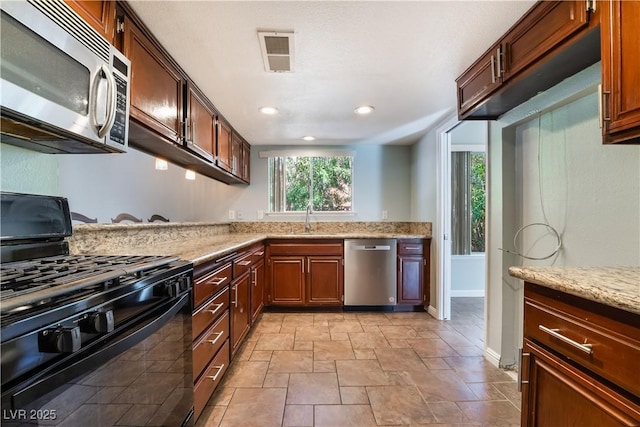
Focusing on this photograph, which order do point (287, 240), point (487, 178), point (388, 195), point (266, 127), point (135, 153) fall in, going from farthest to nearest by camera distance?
point (388, 195) < point (287, 240) < point (266, 127) < point (487, 178) < point (135, 153)

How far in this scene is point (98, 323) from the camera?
0.80 metres

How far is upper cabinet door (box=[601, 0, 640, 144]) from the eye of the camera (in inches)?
36.9

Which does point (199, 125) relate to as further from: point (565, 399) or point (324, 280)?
point (565, 399)

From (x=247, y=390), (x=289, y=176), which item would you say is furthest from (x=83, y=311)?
(x=289, y=176)

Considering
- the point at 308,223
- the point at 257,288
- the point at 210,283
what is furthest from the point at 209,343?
the point at 308,223

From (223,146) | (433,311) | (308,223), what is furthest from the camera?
(308,223)

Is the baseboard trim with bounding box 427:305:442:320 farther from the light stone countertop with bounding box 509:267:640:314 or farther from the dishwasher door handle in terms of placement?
the light stone countertop with bounding box 509:267:640:314

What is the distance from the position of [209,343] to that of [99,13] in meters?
1.63

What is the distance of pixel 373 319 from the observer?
3.24m

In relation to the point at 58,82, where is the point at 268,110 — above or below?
above

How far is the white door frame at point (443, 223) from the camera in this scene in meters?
3.08

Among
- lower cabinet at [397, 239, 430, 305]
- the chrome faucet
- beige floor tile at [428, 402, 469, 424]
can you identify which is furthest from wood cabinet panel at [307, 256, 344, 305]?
beige floor tile at [428, 402, 469, 424]

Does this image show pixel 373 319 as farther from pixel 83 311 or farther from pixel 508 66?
pixel 83 311

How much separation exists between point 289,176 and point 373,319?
7.14 ft
